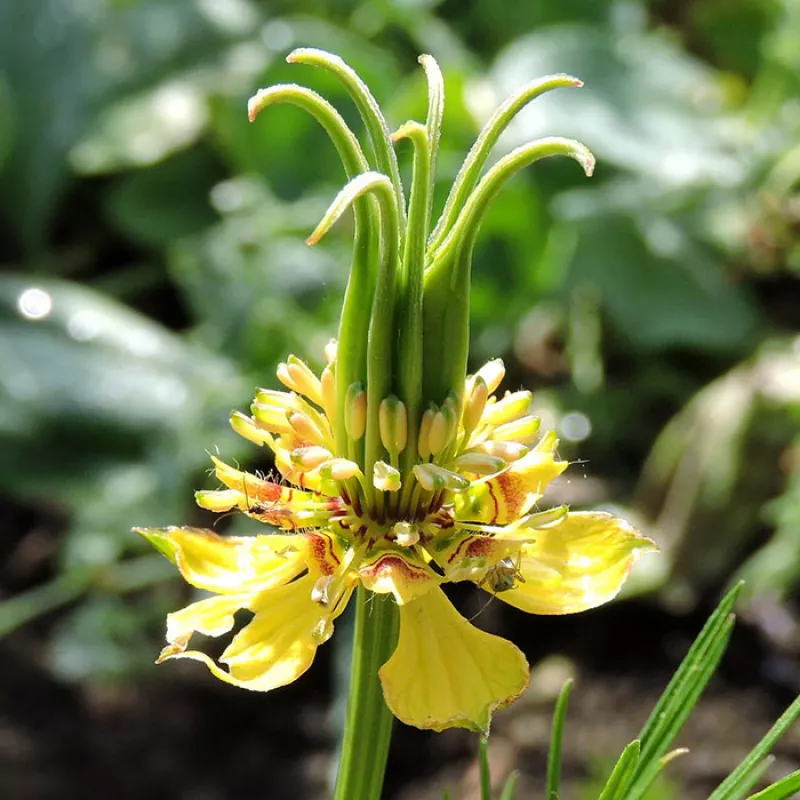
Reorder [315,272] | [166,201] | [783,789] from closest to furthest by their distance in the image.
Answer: [783,789] < [315,272] < [166,201]

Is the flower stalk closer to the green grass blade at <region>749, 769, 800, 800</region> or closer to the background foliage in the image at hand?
the green grass blade at <region>749, 769, 800, 800</region>

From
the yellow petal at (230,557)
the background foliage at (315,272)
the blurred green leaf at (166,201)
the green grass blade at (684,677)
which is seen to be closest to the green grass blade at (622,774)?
the green grass blade at (684,677)

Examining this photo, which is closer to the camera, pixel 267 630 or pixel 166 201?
pixel 267 630

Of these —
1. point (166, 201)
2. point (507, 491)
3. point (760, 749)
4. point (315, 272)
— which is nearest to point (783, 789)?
point (760, 749)

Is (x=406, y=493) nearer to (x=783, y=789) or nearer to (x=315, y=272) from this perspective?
(x=783, y=789)

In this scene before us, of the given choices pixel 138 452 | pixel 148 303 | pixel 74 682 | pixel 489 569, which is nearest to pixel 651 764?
pixel 489 569

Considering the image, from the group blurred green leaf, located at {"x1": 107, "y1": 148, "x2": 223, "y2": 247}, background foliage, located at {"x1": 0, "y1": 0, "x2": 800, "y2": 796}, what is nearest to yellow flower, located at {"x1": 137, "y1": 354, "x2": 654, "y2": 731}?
background foliage, located at {"x1": 0, "y1": 0, "x2": 800, "y2": 796}
